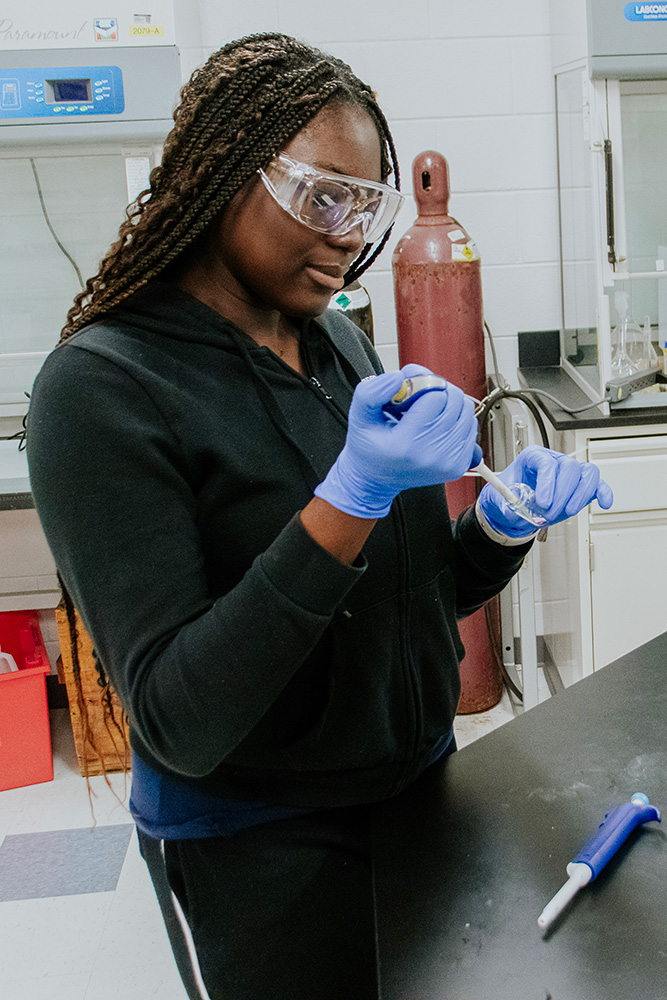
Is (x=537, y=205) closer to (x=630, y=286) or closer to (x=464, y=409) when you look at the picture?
(x=630, y=286)

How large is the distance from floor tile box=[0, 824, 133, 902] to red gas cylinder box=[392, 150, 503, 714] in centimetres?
127

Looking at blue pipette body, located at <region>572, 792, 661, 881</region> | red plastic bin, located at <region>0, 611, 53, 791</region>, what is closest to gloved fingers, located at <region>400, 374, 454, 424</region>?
blue pipette body, located at <region>572, 792, 661, 881</region>

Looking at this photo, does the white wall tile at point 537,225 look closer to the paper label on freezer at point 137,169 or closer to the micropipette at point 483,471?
the paper label on freezer at point 137,169

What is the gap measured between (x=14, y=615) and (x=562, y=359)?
1.93m

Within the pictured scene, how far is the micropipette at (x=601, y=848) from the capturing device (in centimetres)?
79

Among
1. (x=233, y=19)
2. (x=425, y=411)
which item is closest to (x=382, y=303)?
(x=233, y=19)

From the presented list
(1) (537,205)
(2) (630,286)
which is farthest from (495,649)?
(1) (537,205)

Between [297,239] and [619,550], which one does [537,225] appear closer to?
[619,550]

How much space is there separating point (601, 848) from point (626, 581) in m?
1.70

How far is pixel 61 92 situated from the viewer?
2.34m

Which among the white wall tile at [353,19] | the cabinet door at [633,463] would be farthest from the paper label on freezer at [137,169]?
the cabinet door at [633,463]

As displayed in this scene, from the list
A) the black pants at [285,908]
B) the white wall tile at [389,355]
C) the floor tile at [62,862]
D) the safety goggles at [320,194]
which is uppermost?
the safety goggles at [320,194]

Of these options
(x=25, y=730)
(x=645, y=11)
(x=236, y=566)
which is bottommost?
(x=25, y=730)

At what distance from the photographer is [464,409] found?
36.8 inches
